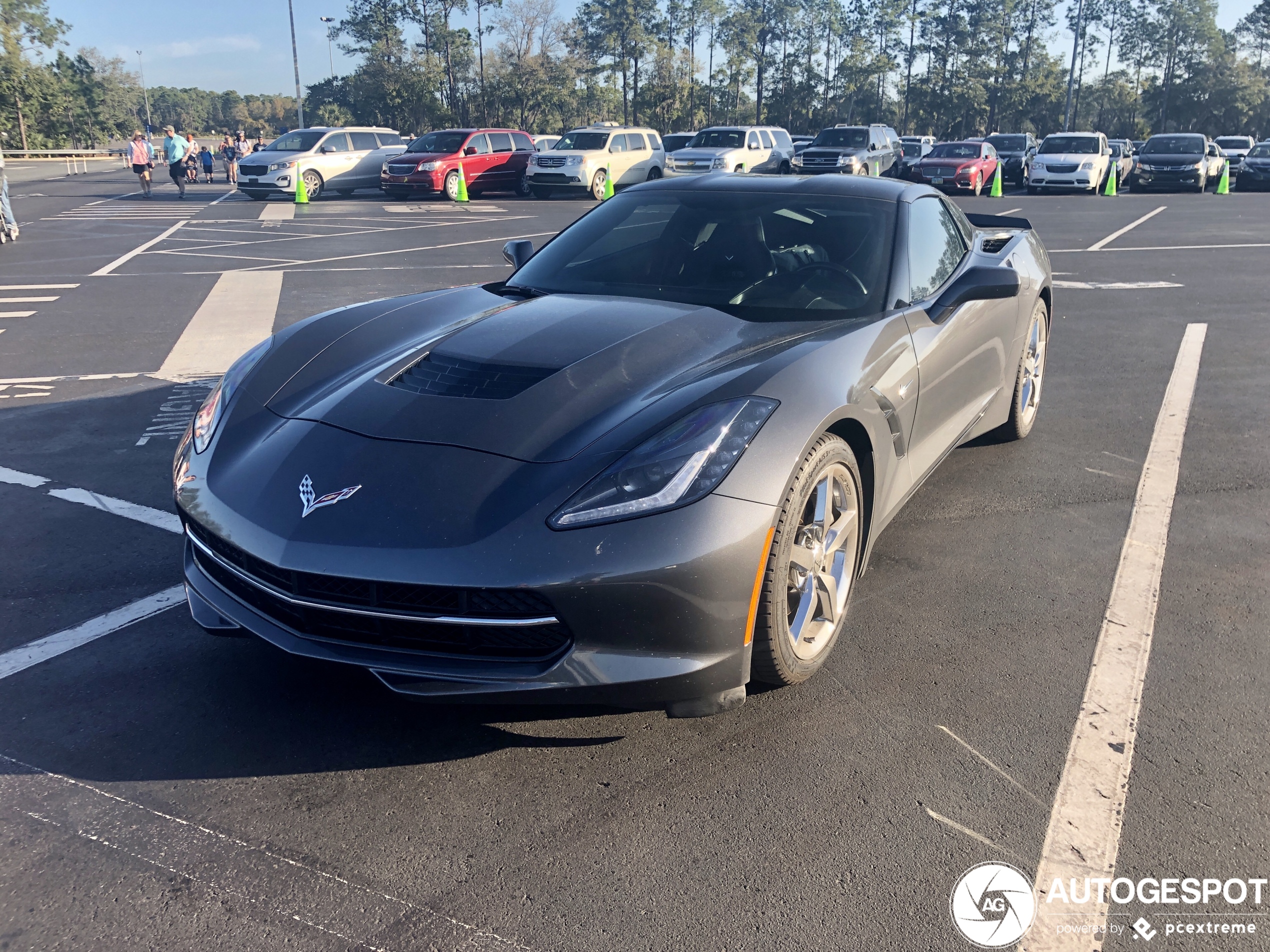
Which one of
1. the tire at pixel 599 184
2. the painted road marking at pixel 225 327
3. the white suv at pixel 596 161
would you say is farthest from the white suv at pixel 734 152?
the painted road marking at pixel 225 327

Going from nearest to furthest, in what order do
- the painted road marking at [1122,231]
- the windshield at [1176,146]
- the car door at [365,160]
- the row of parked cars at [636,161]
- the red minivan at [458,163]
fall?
the painted road marking at [1122,231]
the red minivan at [458,163]
the row of parked cars at [636,161]
the car door at [365,160]
the windshield at [1176,146]

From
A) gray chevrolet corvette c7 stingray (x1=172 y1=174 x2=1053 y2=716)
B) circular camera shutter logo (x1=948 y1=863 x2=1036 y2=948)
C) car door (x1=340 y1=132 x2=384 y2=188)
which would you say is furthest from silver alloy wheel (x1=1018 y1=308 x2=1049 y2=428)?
car door (x1=340 y1=132 x2=384 y2=188)

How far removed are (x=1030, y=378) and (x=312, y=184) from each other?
23.0m

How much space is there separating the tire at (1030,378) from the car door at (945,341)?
38cm

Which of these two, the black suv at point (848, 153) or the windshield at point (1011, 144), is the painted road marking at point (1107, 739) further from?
the windshield at point (1011, 144)

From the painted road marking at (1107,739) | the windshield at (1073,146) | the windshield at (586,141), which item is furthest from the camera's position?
the windshield at (1073,146)

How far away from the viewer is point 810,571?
289 cm

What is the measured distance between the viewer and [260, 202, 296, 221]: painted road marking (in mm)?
19609

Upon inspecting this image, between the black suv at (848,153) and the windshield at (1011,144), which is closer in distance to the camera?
the black suv at (848,153)

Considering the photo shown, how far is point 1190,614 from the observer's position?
3496 mm

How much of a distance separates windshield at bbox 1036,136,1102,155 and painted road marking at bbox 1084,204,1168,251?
18.1 feet

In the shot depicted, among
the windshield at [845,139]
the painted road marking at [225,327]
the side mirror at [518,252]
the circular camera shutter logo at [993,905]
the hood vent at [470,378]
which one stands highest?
the windshield at [845,139]

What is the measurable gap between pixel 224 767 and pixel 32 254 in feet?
45.3

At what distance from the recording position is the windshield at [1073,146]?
28500mm
